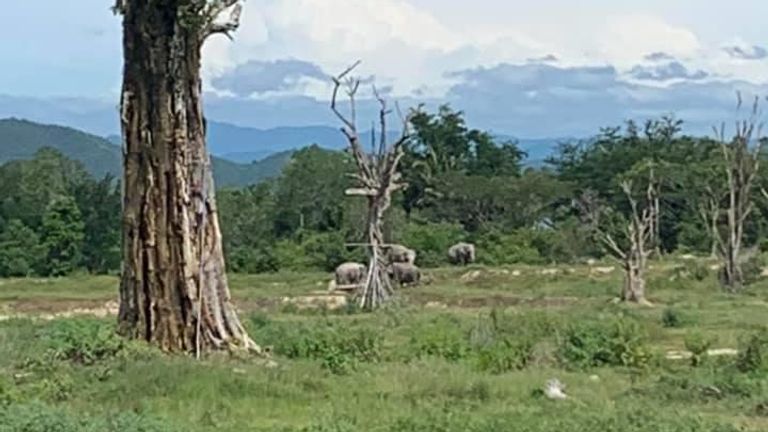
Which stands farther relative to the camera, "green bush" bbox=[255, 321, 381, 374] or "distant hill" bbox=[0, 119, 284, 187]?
"distant hill" bbox=[0, 119, 284, 187]

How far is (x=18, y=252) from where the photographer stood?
51594 mm

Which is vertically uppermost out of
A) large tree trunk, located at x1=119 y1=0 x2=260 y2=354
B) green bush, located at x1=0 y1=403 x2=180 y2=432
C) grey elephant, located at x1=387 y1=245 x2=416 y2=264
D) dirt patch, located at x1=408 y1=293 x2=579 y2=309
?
large tree trunk, located at x1=119 y1=0 x2=260 y2=354

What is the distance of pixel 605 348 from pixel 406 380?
12.1 ft

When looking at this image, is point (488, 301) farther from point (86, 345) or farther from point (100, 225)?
point (100, 225)

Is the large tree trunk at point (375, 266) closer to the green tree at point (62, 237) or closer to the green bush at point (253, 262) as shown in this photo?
the green bush at point (253, 262)

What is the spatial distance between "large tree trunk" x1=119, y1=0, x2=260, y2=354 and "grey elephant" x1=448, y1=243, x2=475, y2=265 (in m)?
33.5

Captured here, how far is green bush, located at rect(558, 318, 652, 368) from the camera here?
1633 centimetres

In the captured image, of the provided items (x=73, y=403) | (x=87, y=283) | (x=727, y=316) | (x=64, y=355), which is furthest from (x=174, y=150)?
(x=87, y=283)

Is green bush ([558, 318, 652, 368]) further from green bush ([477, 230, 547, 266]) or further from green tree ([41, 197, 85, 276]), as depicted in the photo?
green tree ([41, 197, 85, 276])

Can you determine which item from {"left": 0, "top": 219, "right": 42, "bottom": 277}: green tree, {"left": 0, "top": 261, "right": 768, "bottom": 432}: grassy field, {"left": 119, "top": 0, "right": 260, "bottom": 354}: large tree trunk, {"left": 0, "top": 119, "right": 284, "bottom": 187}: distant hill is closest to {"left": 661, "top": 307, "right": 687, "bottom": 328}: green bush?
{"left": 0, "top": 261, "right": 768, "bottom": 432}: grassy field

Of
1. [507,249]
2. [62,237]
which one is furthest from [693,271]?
[62,237]

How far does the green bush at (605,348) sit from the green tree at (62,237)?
3802 centimetres

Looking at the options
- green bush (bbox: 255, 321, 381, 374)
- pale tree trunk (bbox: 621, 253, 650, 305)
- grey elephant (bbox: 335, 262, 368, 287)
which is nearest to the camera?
green bush (bbox: 255, 321, 381, 374)

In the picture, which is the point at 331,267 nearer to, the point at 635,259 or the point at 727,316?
the point at 635,259
